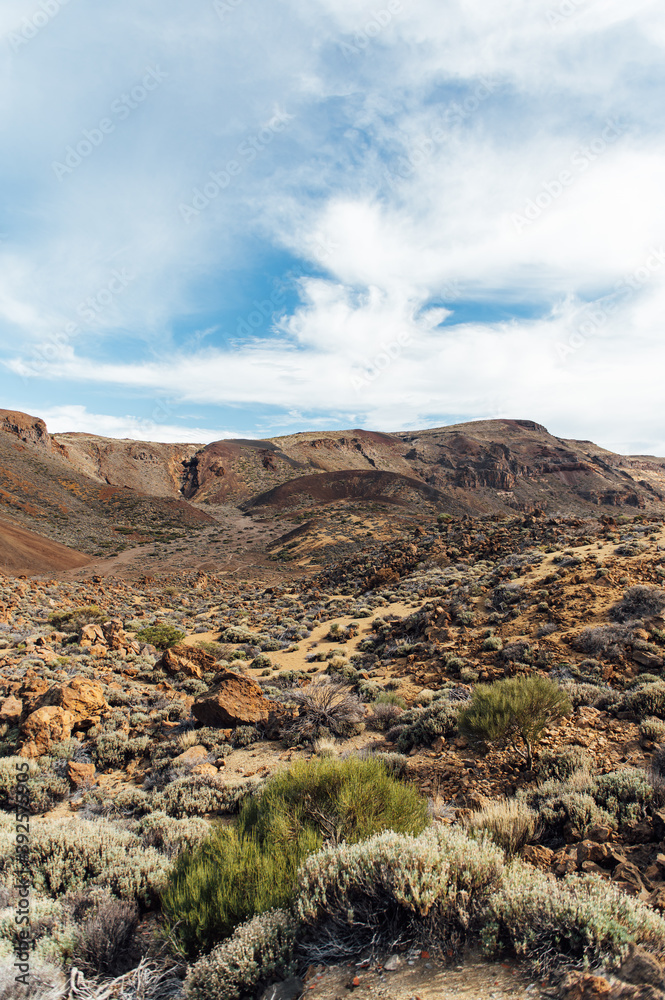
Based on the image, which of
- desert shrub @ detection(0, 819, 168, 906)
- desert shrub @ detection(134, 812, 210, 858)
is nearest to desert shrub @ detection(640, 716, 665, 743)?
desert shrub @ detection(134, 812, 210, 858)

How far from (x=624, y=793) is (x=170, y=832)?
4.43m

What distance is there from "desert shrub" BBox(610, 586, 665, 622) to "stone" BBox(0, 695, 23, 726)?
11703 millimetres

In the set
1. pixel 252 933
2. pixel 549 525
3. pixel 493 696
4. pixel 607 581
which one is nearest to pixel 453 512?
pixel 549 525

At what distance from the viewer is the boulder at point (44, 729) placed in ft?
21.9

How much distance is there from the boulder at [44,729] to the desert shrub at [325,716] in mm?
3588

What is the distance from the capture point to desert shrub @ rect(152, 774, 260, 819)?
537 cm

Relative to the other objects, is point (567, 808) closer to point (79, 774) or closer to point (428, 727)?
point (428, 727)

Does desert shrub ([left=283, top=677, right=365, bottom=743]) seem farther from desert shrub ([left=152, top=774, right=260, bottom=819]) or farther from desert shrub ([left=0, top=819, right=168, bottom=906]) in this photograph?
desert shrub ([left=0, top=819, right=168, bottom=906])

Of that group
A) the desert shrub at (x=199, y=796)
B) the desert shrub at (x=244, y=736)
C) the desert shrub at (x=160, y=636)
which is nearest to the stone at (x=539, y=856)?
the desert shrub at (x=199, y=796)

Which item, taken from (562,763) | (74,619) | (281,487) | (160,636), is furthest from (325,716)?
(281,487)

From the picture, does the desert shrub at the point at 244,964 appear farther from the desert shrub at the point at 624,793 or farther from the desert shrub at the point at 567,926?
the desert shrub at the point at 624,793

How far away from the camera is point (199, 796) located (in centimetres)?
555

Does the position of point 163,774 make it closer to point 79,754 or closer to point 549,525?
point 79,754

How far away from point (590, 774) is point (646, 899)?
1989mm
